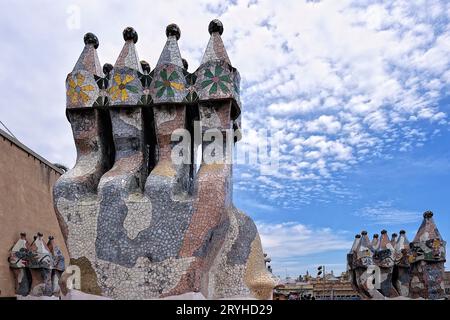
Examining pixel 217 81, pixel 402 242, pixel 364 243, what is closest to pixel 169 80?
pixel 217 81

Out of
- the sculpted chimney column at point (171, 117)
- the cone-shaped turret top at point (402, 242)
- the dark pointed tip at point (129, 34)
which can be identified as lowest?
the cone-shaped turret top at point (402, 242)

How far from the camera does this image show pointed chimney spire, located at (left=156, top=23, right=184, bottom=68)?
7.53 metres

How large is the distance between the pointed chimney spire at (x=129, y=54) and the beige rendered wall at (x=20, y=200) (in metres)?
9.88

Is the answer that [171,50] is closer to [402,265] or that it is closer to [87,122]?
[87,122]

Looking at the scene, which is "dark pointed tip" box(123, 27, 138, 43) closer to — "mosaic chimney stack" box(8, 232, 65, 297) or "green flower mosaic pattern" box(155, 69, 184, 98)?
"green flower mosaic pattern" box(155, 69, 184, 98)

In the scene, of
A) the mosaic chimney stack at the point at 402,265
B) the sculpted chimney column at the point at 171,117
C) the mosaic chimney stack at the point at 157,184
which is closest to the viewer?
the mosaic chimney stack at the point at 157,184

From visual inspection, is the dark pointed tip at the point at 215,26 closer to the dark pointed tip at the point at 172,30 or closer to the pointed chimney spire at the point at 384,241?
the dark pointed tip at the point at 172,30

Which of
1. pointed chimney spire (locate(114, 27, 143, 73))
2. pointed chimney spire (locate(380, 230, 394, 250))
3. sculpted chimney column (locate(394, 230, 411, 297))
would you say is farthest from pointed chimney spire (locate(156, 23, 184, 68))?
pointed chimney spire (locate(380, 230, 394, 250))

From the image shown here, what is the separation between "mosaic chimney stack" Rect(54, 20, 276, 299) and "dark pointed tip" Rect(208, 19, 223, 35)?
2 cm

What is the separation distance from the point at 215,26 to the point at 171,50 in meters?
0.85

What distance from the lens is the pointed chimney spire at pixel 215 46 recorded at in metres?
7.46

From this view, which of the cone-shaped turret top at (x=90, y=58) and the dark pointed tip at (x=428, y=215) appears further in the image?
the dark pointed tip at (x=428, y=215)

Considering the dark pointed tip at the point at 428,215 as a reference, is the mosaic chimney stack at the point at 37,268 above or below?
below

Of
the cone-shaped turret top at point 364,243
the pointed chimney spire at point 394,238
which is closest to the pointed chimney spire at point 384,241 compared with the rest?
the pointed chimney spire at point 394,238
